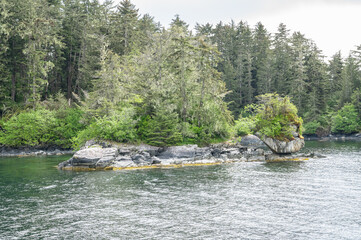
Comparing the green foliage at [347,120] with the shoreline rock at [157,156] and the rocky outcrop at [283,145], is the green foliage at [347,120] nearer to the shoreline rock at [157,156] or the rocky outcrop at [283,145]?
the shoreline rock at [157,156]

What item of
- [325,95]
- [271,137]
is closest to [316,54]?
[325,95]

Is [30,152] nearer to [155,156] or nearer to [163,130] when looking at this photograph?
[155,156]

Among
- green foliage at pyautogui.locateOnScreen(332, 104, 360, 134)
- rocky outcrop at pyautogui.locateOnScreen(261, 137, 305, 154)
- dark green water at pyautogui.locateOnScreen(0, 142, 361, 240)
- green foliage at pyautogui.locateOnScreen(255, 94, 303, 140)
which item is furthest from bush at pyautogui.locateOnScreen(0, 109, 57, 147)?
green foliage at pyautogui.locateOnScreen(332, 104, 360, 134)

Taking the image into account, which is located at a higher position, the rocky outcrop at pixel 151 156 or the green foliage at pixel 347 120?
the green foliage at pixel 347 120

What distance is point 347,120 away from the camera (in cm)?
7462

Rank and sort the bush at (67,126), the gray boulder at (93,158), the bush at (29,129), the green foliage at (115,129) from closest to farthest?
the gray boulder at (93,158) < the green foliage at (115,129) < the bush at (29,129) < the bush at (67,126)

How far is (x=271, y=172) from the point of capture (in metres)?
29.5

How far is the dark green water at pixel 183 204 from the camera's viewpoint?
573 inches

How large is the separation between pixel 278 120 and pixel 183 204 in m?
25.3

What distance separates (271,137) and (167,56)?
18084 millimetres

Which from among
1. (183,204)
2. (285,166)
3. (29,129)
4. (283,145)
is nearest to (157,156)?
(285,166)

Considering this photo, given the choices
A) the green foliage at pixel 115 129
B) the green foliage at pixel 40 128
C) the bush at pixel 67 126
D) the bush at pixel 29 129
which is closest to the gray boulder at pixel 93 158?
the green foliage at pixel 115 129

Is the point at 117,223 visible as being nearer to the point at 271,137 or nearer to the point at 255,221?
the point at 255,221

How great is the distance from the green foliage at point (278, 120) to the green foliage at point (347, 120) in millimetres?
41107
